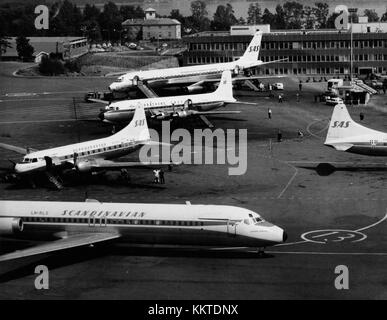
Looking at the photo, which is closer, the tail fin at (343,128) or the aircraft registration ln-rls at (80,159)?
the aircraft registration ln-rls at (80,159)

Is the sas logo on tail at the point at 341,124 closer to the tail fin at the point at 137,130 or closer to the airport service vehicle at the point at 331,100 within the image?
the tail fin at the point at 137,130

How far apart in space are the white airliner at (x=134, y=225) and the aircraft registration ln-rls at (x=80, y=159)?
22900mm

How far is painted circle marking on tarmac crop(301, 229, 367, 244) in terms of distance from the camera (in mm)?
69062

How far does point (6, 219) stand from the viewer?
63188 millimetres

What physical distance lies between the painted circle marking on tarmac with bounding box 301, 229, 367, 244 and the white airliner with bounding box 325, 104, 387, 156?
2564cm

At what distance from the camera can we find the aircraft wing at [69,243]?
192 feet

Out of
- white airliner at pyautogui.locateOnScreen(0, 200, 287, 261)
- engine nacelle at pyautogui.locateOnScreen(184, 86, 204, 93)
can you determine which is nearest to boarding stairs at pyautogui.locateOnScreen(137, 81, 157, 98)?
A: engine nacelle at pyautogui.locateOnScreen(184, 86, 204, 93)

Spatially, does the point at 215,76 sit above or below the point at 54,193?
above

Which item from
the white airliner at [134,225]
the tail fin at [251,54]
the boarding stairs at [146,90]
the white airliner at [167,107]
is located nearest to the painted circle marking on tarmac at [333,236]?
the white airliner at [134,225]

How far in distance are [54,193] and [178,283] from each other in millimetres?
34578

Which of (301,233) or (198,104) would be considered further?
(198,104)
